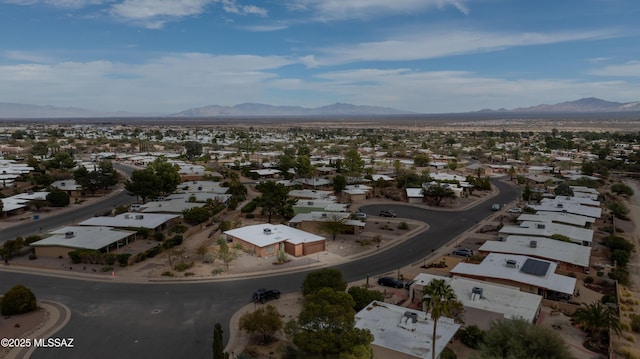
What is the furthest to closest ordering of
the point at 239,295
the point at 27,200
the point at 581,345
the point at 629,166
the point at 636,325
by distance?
the point at 629,166 < the point at 27,200 < the point at 239,295 < the point at 636,325 < the point at 581,345

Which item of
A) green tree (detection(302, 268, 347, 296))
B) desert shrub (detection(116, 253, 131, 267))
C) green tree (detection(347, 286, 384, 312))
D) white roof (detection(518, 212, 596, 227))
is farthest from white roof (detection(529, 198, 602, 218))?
desert shrub (detection(116, 253, 131, 267))

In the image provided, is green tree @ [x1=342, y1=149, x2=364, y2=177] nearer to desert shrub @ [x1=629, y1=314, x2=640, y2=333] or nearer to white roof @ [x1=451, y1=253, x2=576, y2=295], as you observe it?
white roof @ [x1=451, y1=253, x2=576, y2=295]

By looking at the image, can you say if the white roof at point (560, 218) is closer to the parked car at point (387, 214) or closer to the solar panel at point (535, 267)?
the parked car at point (387, 214)

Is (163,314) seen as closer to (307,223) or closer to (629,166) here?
(307,223)

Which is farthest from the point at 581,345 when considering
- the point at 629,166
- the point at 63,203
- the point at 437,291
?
the point at 629,166

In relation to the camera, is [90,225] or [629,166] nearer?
A: [90,225]

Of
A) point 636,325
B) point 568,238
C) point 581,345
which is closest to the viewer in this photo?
point 581,345
